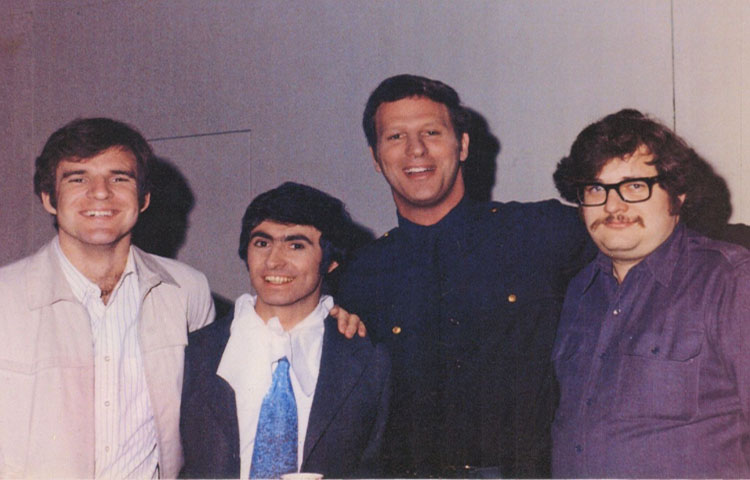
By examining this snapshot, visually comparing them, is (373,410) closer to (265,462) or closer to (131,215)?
(265,462)

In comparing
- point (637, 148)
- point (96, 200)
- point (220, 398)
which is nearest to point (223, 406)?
point (220, 398)

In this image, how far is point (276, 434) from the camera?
1979 millimetres

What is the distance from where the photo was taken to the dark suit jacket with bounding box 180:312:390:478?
201 centimetres

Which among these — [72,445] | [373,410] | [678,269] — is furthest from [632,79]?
[72,445]

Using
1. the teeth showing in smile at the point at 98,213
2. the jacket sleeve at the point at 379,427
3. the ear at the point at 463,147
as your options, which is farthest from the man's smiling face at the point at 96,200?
the ear at the point at 463,147

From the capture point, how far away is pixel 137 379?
2.23 m

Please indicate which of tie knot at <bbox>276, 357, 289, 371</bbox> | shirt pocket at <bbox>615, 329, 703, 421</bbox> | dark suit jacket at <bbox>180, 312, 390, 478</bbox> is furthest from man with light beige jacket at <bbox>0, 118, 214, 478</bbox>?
shirt pocket at <bbox>615, 329, 703, 421</bbox>

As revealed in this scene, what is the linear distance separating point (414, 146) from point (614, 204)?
71cm

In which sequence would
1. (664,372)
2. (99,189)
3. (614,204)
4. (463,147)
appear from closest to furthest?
(664,372) → (614,204) → (99,189) → (463,147)

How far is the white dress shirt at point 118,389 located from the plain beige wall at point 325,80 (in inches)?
57.3

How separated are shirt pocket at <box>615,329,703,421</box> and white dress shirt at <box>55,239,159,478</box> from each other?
139cm

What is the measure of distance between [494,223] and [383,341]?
53 centimetres

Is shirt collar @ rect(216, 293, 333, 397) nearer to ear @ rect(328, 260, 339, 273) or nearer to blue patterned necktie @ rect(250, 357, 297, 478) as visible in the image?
blue patterned necktie @ rect(250, 357, 297, 478)

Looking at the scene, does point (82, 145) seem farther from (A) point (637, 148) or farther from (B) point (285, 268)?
(A) point (637, 148)
